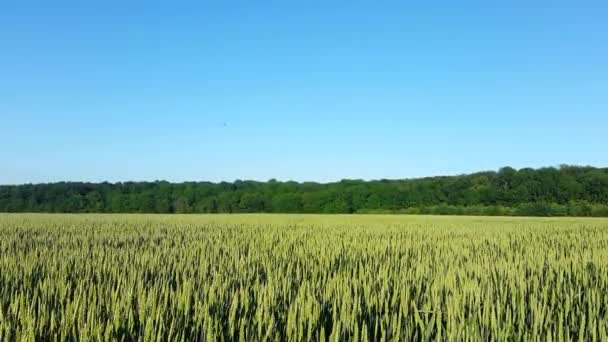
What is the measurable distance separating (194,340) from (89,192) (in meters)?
62.0

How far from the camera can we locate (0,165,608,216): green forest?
42969 millimetres

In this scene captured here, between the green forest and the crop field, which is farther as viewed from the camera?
the green forest

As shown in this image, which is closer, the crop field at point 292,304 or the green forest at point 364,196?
the crop field at point 292,304

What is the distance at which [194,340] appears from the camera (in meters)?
→ 2.40

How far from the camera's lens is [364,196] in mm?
51281

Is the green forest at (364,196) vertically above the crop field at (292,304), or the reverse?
the green forest at (364,196)

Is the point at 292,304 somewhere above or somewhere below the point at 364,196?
below

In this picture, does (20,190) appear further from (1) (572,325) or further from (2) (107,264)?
(1) (572,325)

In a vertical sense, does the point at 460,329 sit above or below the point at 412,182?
below

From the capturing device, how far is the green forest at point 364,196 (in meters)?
43.0

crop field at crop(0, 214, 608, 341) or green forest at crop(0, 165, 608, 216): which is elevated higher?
green forest at crop(0, 165, 608, 216)

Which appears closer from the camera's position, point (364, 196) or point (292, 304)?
point (292, 304)

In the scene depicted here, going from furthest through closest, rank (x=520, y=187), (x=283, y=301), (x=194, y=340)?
1. (x=520, y=187)
2. (x=283, y=301)
3. (x=194, y=340)

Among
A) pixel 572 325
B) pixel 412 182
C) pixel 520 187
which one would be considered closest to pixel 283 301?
pixel 572 325
